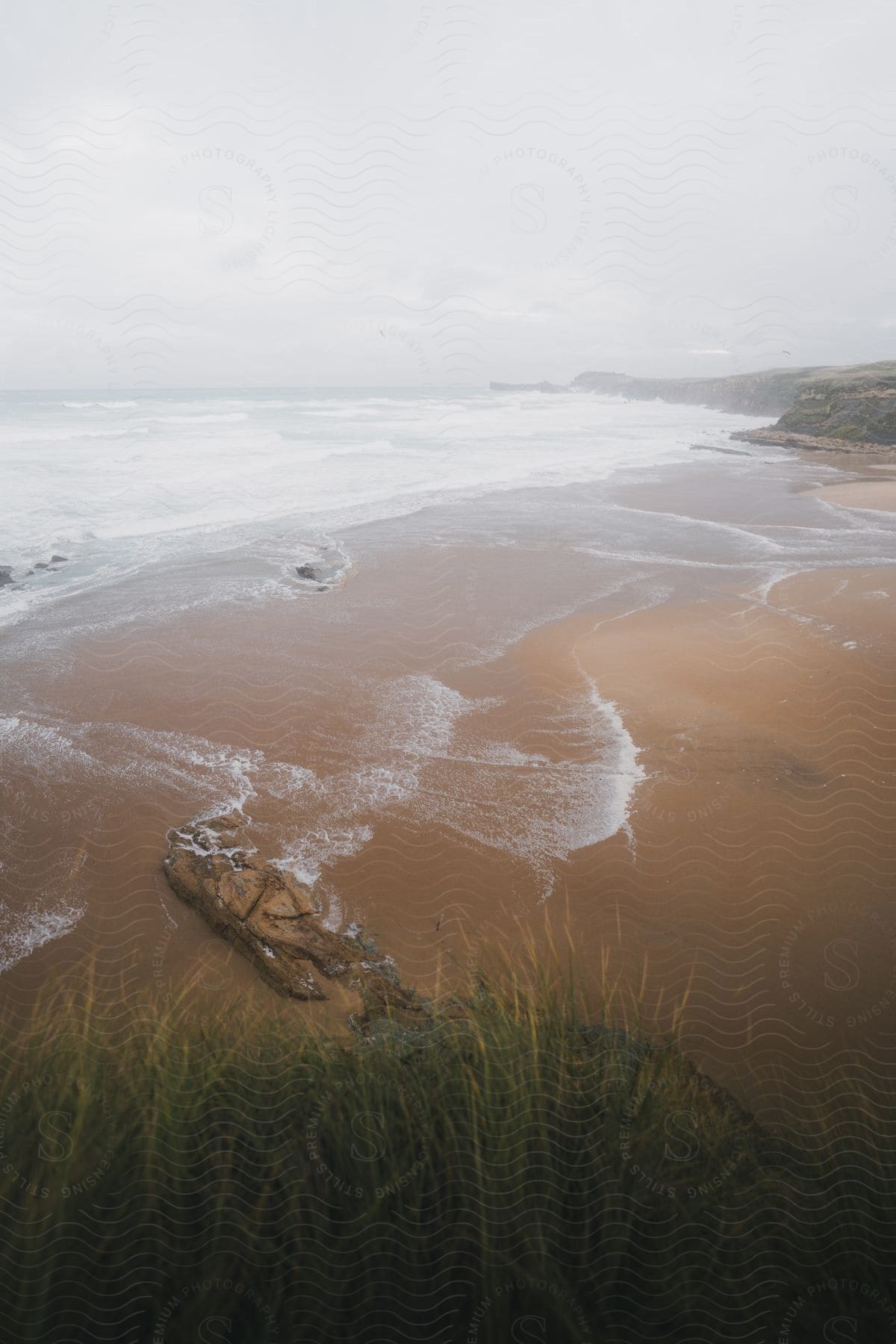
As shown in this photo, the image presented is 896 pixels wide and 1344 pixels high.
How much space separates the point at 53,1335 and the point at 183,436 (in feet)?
131

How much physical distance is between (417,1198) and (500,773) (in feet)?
12.8

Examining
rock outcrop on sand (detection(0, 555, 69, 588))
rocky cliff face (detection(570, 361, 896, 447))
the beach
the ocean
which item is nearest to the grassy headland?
rocky cliff face (detection(570, 361, 896, 447))

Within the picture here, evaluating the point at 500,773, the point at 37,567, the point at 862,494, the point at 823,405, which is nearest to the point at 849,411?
the point at 823,405

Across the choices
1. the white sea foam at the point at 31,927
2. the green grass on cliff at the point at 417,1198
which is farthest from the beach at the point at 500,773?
the green grass on cliff at the point at 417,1198

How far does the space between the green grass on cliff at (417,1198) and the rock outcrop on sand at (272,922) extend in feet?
3.01

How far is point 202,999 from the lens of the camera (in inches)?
135

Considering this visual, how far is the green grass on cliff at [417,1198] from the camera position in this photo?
1.96 meters

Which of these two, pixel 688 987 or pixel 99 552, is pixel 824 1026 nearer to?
pixel 688 987

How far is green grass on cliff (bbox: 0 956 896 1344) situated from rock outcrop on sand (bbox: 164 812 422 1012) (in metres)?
0.92

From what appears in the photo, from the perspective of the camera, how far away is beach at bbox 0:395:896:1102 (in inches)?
158

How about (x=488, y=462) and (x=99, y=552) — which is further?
(x=488, y=462)

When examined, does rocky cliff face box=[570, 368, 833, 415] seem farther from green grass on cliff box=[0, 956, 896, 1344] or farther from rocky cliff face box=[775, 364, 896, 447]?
green grass on cliff box=[0, 956, 896, 1344]

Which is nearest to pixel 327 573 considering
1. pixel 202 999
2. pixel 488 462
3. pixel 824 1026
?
pixel 202 999

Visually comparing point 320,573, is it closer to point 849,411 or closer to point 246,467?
point 246,467
